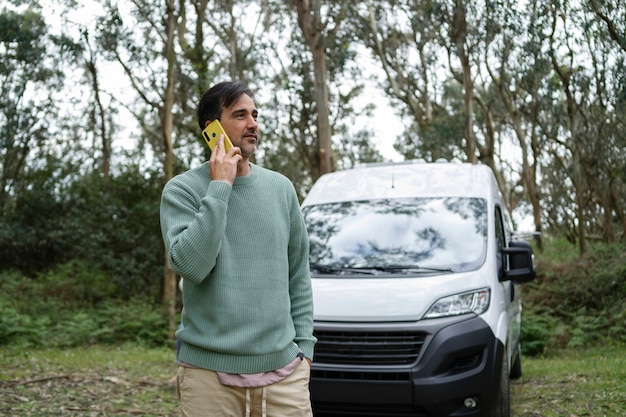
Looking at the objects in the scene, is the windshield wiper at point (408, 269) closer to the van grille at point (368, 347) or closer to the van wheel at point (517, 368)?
the van grille at point (368, 347)

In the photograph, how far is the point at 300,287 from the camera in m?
3.11

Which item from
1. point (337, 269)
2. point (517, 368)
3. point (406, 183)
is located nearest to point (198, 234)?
point (337, 269)

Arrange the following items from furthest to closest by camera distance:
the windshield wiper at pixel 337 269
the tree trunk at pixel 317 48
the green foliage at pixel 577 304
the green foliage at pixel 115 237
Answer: the green foliage at pixel 115 237
the tree trunk at pixel 317 48
the green foliage at pixel 577 304
the windshield wiper at pixel 337 269

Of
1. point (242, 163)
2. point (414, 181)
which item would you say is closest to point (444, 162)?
point (414, 181)

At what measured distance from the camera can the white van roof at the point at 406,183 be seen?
7.08 m

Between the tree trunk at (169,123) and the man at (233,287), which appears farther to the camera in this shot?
the tree trunk at (169,123)

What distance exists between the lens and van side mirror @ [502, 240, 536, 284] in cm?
639

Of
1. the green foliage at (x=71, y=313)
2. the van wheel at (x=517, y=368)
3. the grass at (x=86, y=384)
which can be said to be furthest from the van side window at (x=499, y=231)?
the green foliage at (x=71, y=313)

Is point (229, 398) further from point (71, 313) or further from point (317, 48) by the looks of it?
point (71, 313)

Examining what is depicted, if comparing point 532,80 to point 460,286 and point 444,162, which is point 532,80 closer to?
point 444,162

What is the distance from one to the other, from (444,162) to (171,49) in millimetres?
8918

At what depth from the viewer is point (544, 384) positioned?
864 centimetres

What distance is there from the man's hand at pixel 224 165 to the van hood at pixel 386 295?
3.22 m

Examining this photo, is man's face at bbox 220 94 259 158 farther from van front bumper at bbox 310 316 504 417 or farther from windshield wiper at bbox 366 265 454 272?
windshield wiper at bbox 366 265 454 272
